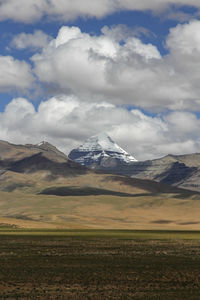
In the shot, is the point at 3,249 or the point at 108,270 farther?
the point at 3,249

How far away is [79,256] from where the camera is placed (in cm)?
6812

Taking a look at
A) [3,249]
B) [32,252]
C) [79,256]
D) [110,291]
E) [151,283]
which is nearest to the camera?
[110,291]

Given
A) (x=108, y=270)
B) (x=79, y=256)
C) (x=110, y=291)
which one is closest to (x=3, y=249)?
(x=79, y=256)

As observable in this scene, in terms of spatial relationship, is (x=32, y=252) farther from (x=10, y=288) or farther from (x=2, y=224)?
(x=2, y=224)

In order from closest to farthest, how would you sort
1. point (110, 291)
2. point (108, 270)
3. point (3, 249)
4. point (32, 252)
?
point (110, 291), point (108, 270), point (32, 252), point (3, 249)

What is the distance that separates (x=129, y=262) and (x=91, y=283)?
17.2 meters

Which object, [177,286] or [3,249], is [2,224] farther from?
[177,286]

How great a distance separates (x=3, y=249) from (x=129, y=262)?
83.5ft

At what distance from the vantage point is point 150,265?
2248 inches

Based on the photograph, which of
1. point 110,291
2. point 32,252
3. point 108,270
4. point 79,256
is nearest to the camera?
point 110,291

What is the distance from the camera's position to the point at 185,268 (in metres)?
54.3

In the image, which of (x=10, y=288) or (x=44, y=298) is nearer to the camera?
(x=44, y=298)

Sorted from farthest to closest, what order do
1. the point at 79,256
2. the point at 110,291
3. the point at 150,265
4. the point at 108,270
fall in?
the point at 79,256, the point at 150,265, the point at 108,270, the point at 110,291

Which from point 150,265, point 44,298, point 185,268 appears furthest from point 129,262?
point 44,298
